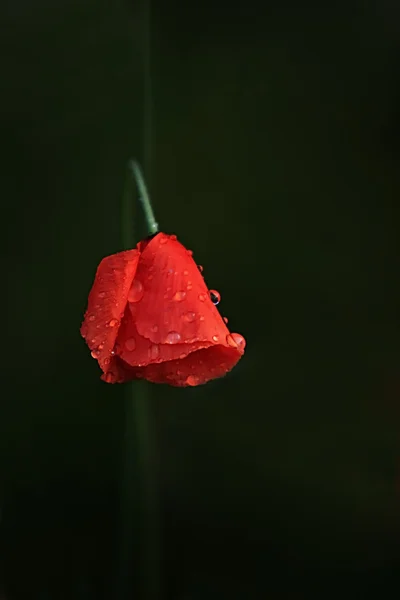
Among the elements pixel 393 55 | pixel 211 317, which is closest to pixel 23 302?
pixel 211 317

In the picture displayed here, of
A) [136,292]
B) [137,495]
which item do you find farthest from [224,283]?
[136,292]

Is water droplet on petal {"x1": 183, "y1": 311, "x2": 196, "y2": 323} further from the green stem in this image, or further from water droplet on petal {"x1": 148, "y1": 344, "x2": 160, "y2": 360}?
the green stem

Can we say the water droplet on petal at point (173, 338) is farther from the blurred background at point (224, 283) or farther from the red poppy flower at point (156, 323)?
the blurred background at point (224, 283)

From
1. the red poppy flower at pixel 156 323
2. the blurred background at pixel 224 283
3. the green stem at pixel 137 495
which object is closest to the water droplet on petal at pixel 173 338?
the red poppy flower at pixel 156 323

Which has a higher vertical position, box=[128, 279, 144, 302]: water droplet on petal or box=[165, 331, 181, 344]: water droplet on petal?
box=[128, 279, 144, 302]: water droplet on petal

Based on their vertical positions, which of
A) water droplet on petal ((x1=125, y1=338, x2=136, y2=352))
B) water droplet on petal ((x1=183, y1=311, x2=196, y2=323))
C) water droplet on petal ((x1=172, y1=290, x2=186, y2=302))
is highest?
water droplet on petal ((x1=172, y1=290, x2=186, y2=302))

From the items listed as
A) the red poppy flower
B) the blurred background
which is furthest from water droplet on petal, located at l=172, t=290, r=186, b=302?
the blurred background

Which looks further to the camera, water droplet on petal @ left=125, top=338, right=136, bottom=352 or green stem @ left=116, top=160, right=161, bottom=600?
green stem @ left=116, top=160, right=161, bottom=600
